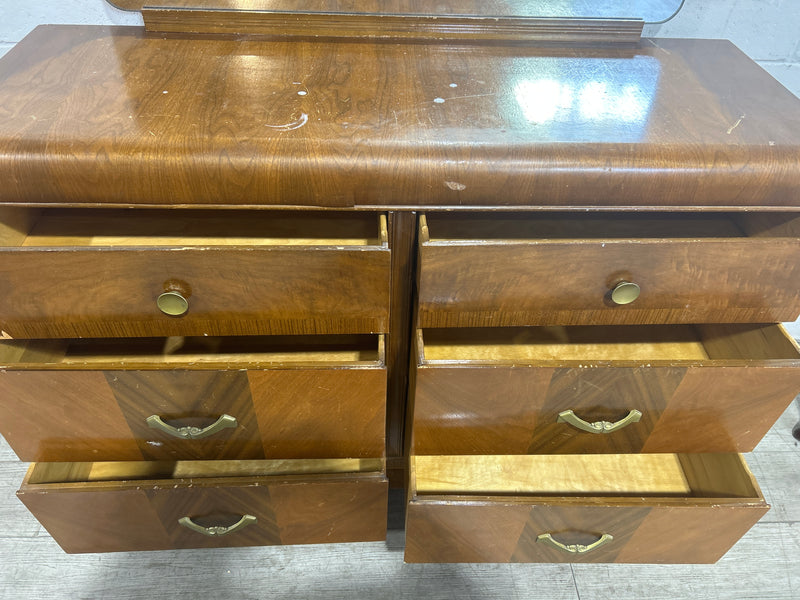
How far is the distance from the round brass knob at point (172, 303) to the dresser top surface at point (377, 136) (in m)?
0.10

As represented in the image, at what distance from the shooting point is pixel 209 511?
31.3 inches

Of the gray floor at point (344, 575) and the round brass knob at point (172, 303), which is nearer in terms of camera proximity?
the round brass knob at point (172, 303)

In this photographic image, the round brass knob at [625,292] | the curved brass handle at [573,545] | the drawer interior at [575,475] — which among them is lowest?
the curved brass handle at [573,545]

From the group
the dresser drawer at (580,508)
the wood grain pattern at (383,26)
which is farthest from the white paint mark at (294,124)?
the dresser drawer at (580,508)

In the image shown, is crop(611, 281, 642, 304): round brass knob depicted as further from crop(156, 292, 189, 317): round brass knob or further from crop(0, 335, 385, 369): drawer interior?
crop(156, 292, 189, 317): round brass knob

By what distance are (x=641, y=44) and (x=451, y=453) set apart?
63 cm

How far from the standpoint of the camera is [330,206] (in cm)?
57

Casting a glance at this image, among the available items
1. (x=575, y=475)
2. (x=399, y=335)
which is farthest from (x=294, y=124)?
(x=575, y=475)

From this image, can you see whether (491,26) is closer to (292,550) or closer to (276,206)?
(276,206)

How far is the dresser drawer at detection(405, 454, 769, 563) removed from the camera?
739mm

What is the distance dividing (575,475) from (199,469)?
1.90ft

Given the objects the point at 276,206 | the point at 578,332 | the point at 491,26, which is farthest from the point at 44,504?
the point at 491,26

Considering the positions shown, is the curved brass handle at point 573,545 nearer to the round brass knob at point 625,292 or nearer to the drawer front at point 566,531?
the drawer front at point 566,531

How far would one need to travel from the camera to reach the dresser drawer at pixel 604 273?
22.7 inches
